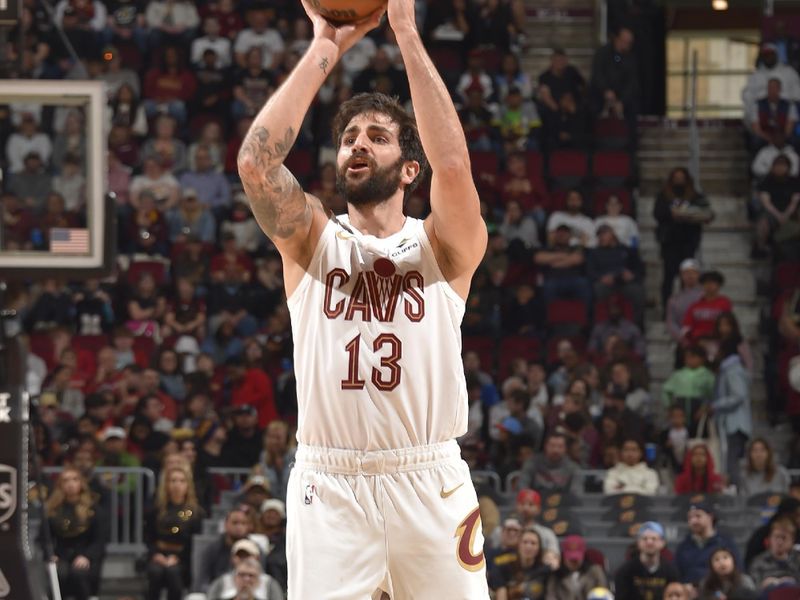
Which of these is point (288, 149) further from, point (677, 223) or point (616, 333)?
point (677, 223)

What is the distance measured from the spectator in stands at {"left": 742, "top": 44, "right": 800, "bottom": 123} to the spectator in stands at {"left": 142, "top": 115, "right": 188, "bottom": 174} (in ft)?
19.3

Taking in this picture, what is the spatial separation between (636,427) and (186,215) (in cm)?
503

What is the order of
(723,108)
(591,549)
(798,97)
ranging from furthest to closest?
1. (723,108)
2. (798,97)
3. (591,549)

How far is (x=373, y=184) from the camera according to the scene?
5270 mm

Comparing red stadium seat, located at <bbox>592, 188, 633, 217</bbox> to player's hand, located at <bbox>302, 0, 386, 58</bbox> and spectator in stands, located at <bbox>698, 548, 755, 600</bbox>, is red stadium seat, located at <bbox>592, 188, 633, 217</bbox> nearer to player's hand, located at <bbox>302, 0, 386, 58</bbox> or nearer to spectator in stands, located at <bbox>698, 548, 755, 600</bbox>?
spectator in stands, located at <bbox>698, 548, 755, 600</bbox>

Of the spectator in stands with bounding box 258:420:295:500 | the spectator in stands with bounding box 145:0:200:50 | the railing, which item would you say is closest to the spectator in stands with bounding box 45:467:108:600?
the railing

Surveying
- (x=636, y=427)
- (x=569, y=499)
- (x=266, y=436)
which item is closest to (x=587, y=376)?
(x=636, y=427)

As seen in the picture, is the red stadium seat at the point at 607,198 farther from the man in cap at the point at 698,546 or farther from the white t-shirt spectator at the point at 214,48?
the man in cap at the point at 698,546

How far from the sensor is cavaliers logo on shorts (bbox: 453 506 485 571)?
518 centimetres

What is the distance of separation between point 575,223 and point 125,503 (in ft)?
17.6

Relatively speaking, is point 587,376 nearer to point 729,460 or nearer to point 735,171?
point 729,460

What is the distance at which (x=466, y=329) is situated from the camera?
14.8 metres

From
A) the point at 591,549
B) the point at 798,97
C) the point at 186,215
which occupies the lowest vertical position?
the point at 591,549

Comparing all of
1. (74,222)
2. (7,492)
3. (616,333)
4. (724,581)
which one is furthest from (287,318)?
(7,492)
